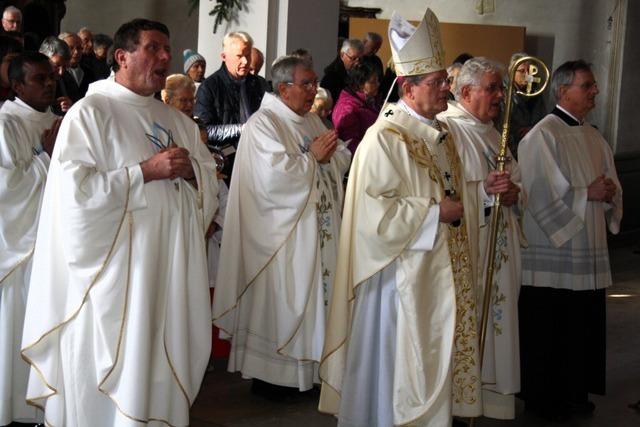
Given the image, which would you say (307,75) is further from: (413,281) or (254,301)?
(413,281)

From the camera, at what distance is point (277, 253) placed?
20.7ft

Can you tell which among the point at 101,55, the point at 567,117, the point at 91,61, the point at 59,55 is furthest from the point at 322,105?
the point at 101,55

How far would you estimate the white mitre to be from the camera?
5.08 meters

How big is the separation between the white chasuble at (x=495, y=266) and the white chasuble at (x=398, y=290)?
40cm

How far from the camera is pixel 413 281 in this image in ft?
16.5

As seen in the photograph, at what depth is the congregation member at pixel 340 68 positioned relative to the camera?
9078 mm

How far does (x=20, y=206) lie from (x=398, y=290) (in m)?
1.92

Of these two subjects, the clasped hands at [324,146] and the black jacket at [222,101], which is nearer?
the clasped hands at [324,146]

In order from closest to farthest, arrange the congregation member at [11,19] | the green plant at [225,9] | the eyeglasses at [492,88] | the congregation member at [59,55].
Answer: the eyeglasses at [492,88]
the congregation member at [59,55]
the congregation member at [11,19]
the green plant at [225,9]

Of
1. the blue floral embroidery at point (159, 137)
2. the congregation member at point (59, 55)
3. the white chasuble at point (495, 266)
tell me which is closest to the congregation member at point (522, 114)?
the white chasuble at point (495, 266)

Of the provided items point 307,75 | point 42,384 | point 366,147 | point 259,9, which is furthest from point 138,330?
point 259,9

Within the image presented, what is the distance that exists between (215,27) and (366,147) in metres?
4.85

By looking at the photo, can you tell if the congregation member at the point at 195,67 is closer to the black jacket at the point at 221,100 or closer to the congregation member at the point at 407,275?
the black jacket at the point at 221,100

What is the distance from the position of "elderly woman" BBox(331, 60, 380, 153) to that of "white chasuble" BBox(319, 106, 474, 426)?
2.58 meters
